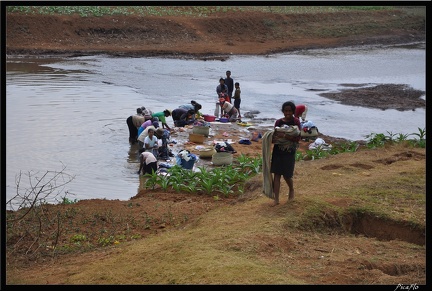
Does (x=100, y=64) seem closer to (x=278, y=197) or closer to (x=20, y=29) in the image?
(x=20, y=29)

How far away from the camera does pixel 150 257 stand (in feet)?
22.5

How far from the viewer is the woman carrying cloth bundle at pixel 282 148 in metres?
8.25

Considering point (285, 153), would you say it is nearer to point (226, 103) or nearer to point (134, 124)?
point (134, 124)

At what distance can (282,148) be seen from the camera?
833cm

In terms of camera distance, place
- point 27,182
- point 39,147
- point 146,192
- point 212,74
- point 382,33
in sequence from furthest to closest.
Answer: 1. point 382,33
2. point 212,74
3. point 39,147
4. point 27,182
5. point 146,192

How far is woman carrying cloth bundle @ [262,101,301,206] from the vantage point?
27.1 ft

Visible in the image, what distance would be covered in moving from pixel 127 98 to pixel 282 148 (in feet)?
47.8

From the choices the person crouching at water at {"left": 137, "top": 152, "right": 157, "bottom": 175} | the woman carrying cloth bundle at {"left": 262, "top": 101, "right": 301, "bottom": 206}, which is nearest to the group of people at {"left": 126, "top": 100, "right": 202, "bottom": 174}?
the person crouching at water at {"left": 137, "top": 152, "right": 157, "bottom": 175}

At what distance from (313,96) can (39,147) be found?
1282 centimetres

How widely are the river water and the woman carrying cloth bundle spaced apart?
4.38 m

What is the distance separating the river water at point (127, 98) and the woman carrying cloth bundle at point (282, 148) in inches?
172

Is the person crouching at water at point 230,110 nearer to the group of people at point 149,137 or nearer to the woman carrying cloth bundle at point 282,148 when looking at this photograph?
the group of people at point 149,137

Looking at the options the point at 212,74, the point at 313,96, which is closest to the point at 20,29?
the point at 212,74

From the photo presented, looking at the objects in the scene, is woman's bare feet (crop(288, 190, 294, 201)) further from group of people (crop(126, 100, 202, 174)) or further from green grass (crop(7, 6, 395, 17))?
green grass (crop(7, 6, 395, 17))
